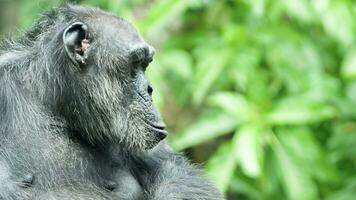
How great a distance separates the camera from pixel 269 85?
6637mm

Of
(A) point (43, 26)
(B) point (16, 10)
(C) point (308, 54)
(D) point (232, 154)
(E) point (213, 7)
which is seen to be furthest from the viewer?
(B) point (16, 10)

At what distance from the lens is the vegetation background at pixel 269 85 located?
5930mm

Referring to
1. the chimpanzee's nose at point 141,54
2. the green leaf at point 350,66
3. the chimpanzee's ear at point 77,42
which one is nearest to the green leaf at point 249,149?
the green leaf at point 350,66

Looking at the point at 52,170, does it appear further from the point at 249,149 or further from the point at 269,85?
the point at 269,85

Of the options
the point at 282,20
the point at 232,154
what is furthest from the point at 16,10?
the point at 232,154

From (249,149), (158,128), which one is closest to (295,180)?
(249,149)

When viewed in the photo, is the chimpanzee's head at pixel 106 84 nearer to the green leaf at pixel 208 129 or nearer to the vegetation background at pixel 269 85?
the vegetation background at pixel 269 85

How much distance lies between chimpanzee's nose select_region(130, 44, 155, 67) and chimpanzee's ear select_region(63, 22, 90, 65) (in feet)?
0.74

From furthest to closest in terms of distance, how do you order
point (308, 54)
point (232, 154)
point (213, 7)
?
1. point (213, 7)
2. point (308, 54)
3. point (232, 154)

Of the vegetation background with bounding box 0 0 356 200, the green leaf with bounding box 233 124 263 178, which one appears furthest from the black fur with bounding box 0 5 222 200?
the vegetation background with bounding box 0 0 356 200

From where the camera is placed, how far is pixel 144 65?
421 centimetres

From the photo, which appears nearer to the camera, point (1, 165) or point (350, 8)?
point (1, 165)

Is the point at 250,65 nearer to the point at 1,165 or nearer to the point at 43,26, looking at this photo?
the point at 43,26

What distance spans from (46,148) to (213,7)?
11.1ft
